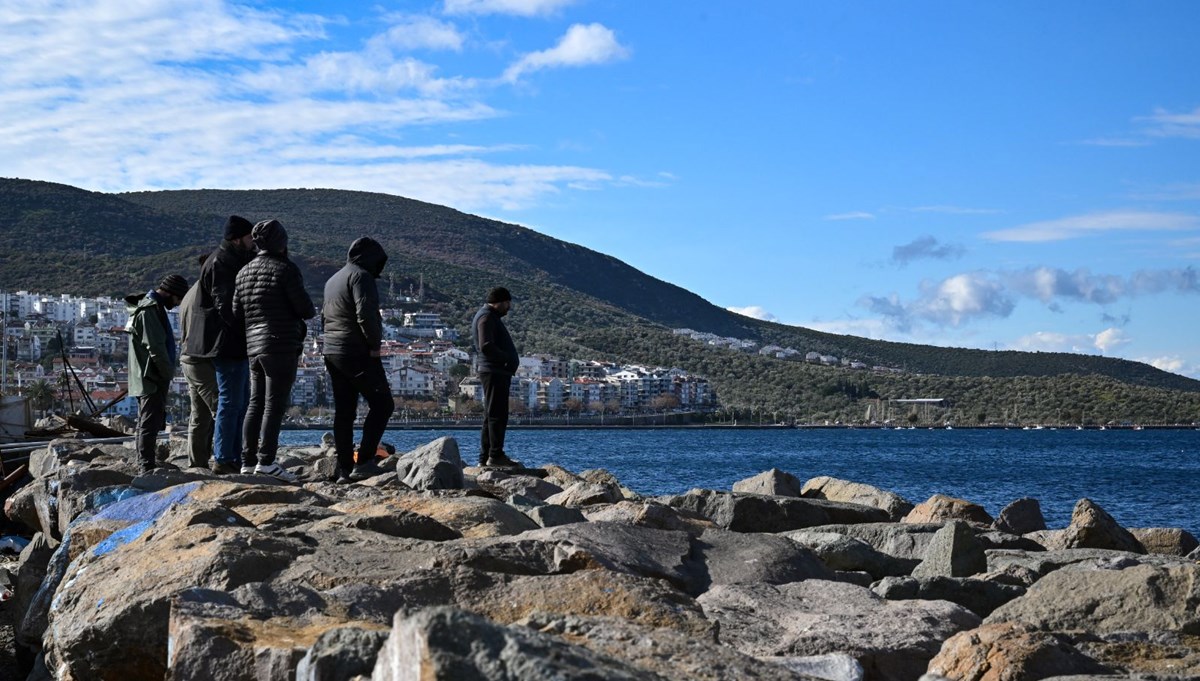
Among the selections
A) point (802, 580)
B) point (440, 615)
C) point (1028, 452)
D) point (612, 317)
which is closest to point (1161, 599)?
point (802, 580)

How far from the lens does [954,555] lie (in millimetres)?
6918

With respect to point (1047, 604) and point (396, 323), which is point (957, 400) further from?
point (1047, 604)

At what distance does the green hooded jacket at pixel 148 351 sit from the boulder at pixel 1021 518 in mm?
6168

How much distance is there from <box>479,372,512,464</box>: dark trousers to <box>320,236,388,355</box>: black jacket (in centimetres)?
196

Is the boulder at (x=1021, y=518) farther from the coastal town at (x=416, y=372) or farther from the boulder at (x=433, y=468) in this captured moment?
the coastal town at (x=416, y=372)

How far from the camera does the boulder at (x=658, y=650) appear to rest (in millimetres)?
2931

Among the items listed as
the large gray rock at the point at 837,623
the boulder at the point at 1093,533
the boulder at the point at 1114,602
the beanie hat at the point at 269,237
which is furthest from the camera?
the boulder at the point at 1093,533

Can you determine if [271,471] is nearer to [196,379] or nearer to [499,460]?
[196,379]

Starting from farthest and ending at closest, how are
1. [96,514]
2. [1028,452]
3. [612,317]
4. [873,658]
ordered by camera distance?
[612,317] < [1028,452] < [96,514] < [873,658]

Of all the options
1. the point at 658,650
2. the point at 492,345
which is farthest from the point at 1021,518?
the point at 658,650

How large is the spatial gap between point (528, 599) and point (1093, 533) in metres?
5.87

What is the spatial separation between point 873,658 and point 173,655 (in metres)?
1.94

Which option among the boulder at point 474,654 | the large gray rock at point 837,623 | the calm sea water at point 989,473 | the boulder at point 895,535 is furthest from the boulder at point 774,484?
Result: the calm sea water at point 989,473

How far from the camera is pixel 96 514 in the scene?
20.2 feet
